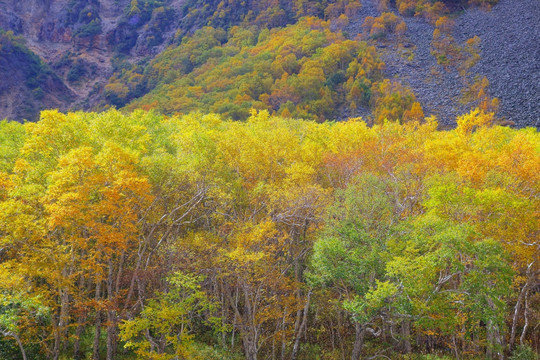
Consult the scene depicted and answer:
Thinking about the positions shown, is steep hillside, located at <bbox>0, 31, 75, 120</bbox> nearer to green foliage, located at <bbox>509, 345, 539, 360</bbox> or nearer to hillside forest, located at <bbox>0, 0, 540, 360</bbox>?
hillside forest, located at <bbox>0, 0, 540, 360</bbox>

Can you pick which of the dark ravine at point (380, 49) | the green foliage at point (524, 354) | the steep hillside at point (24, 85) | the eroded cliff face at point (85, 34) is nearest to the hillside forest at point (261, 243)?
the green foliage at point (524, 354)

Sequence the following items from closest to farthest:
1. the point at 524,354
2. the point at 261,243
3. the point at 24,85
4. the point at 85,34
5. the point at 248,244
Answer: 1. the point at 248,244
2. the point at 261,243
3. the point at 524,354
4. the point at 24,85
5. the point at 85,34

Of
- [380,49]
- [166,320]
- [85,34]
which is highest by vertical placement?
[85,34]

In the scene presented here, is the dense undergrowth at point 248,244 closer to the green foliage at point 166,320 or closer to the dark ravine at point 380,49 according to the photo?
the green foliage at point 166,320

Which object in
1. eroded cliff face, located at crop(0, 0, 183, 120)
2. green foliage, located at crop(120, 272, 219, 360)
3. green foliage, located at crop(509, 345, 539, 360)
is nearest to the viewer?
green foliage, located at crop(120, 272, 219, 360)

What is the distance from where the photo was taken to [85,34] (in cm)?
15525

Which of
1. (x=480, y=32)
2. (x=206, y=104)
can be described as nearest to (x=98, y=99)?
(x=206, y=104)

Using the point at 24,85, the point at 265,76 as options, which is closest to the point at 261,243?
the point at 265,76

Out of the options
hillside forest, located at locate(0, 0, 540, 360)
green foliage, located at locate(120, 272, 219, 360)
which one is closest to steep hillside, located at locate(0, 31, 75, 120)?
hillside forest, located at locate(0, 0, 540, 360)

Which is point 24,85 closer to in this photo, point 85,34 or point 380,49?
point 85,34

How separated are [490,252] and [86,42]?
566 ft

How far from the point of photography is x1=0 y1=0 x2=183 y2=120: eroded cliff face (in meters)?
135

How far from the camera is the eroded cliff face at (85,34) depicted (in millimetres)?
135375

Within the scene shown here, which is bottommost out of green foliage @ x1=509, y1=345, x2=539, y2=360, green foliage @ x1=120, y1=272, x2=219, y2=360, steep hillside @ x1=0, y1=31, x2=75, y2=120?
green foliage @ x1=509, y1=345, x2=539, y2=360
